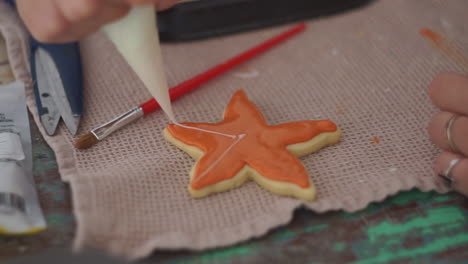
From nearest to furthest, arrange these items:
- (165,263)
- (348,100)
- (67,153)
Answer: (165,263)
(67,153)
(348,100)

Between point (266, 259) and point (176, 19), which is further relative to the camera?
point (176, 19)

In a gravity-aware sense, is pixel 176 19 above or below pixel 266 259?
above

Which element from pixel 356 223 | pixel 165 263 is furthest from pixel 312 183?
pixel 165 263

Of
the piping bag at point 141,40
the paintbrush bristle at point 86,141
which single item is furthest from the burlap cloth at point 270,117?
the piping bag at point 141,40

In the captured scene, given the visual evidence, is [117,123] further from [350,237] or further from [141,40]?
[350,237]

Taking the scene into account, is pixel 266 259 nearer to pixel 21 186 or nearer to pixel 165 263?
pixel 165 263

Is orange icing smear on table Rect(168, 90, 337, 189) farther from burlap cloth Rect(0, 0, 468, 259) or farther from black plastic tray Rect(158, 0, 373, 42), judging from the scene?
black plastic tray Rect(158, 0, 373, 42)

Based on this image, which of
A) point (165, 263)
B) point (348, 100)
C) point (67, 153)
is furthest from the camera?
point (348, 100)
